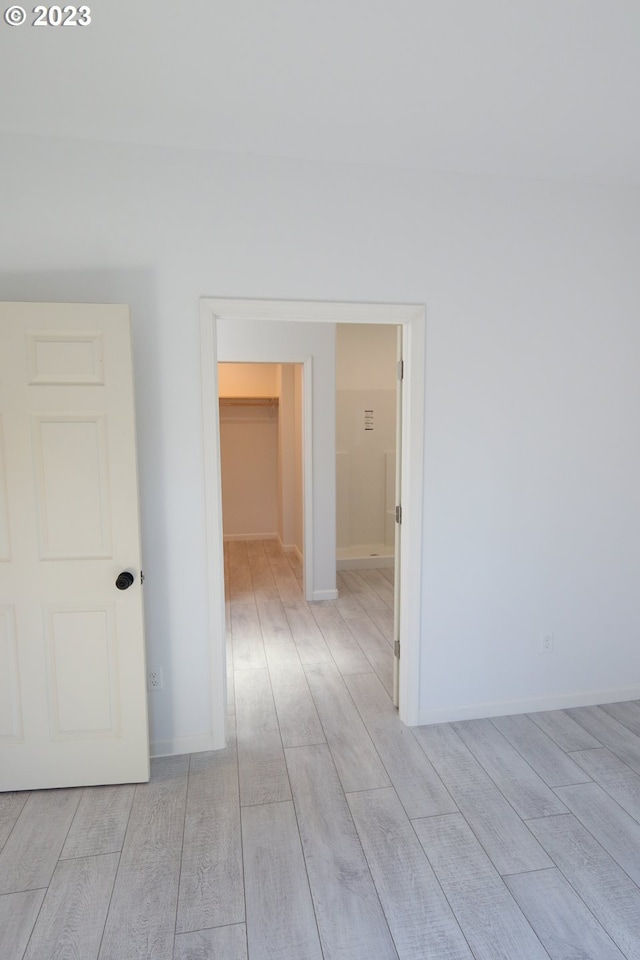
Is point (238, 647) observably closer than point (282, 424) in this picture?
Yes

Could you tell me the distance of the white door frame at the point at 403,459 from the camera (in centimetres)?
249

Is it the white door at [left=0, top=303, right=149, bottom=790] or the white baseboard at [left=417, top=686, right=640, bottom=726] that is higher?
the white door at [left=0, top=303, right=149, bottom=790]

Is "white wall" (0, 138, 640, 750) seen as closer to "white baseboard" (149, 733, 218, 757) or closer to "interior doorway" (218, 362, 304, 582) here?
"white baseboard" (149, 733, 218, 757)

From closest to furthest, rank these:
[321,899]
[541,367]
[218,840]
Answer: [321,899] < [218,840] < [541,367]

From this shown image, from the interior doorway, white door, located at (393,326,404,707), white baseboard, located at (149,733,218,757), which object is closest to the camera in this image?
white baseboard, located at (149,733,218,757)

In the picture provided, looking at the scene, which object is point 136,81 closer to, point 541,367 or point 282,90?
point 282,90

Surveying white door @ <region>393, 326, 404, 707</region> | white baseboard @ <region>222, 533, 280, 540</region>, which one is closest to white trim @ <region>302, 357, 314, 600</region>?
white door @ <region>393, 326, 404, 707</region>

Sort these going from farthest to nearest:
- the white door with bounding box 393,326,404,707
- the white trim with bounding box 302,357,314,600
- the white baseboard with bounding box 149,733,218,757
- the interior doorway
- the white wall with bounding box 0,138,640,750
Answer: the interior doorway → the white trim with bounding box 302,357,314,600 → the white door with bounding box 393,326,404,707 → the white baseboard with bounding box 149,733,218,757 → the white wall with bounding box 0,138,640,750

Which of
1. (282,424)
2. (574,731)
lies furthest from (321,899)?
(282,424)

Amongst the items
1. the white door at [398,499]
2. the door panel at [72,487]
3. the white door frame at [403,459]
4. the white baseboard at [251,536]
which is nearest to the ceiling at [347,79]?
the white door frame at [403,459]

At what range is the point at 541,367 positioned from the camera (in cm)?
280

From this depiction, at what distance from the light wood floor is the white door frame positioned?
11.8 inches

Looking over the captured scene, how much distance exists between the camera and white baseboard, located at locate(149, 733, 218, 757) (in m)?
2.61

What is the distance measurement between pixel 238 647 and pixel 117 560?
69.3 inches
